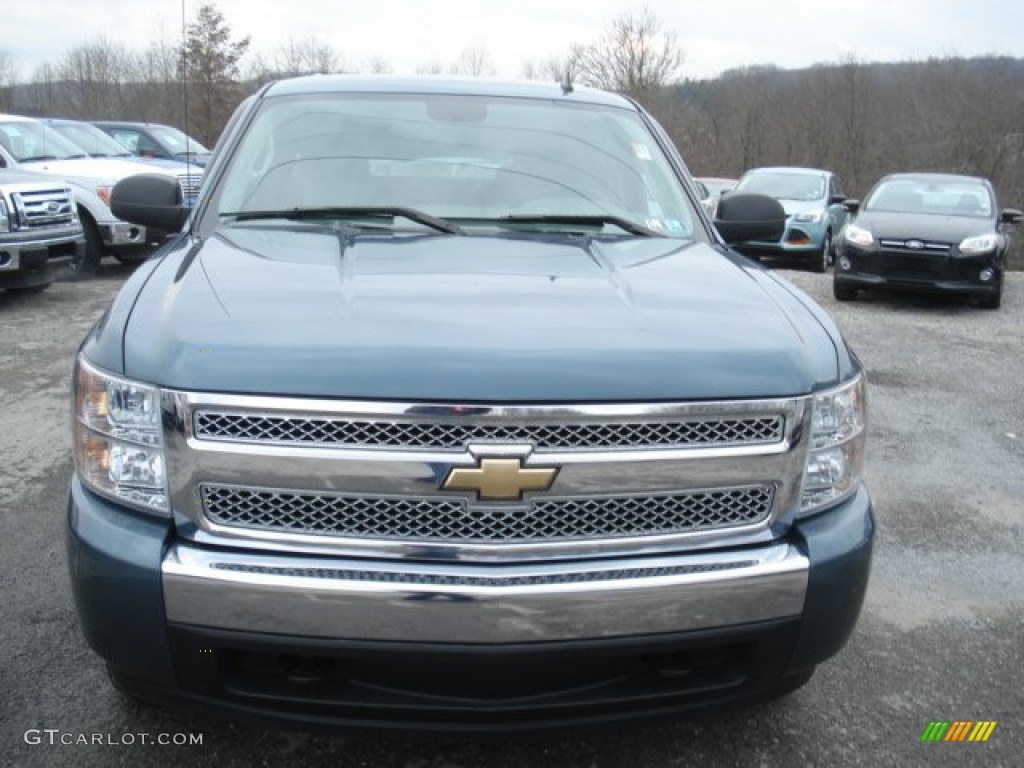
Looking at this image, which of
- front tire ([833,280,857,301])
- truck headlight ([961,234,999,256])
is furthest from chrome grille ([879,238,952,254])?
front tire ([833,280,857,301])

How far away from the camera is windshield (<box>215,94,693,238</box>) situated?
314 cm

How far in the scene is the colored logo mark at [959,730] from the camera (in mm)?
2643

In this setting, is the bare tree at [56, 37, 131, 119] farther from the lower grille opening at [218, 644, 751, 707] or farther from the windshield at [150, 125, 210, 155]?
the lower grille opening at [218, 644, 751, 707]

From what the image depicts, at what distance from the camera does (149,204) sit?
3533 millimetres

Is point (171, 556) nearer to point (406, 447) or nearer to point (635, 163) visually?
point (406, 447)

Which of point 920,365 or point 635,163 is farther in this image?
point 920,365

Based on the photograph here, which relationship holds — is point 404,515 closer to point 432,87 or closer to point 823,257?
point 432,87

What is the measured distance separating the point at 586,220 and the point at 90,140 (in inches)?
447

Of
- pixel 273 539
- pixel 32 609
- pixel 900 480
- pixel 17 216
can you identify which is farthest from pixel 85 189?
pixel 273 539

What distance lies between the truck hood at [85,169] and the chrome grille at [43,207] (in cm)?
157

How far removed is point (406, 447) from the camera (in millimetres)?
1872

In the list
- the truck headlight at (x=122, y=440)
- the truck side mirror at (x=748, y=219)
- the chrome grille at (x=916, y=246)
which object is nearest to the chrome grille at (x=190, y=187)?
the truck headlight at (x=122, y=440)

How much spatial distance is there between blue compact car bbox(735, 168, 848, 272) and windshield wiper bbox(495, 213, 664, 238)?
11.0 m

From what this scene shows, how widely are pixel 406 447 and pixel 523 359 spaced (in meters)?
0.30
